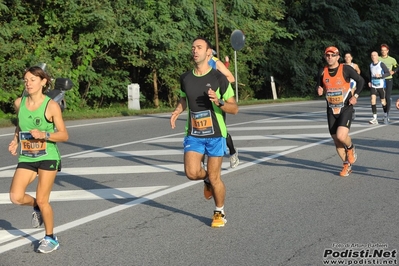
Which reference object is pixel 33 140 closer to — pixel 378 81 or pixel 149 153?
pixel 149 153

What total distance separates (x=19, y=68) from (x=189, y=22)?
26.6ft

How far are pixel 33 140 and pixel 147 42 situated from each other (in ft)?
74.4

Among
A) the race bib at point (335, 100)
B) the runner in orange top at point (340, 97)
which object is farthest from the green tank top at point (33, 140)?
the race bib at point (335, 100)

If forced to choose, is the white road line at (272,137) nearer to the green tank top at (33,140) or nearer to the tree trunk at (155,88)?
the green tank top at (33,140)

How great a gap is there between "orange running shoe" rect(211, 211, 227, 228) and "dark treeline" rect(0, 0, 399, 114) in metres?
18.2

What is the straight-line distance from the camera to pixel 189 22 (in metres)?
30.5

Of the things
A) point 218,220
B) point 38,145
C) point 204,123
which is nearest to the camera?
point 38,145

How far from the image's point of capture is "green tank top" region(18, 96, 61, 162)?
671 cm

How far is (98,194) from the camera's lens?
943 cm

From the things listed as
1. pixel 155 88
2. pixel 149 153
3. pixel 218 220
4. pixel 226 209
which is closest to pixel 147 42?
pixel 155 88

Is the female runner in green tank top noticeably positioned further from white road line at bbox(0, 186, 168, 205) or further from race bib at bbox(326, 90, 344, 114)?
race bib at bbox(326, 90, 344, 114)

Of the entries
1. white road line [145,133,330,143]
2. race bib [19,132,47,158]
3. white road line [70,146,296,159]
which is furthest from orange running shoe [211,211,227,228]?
white road line [145,133,330,143]

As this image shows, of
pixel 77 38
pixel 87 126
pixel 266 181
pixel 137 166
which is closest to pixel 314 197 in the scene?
pixel 266 181

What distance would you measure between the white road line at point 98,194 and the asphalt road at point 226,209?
1 cm
